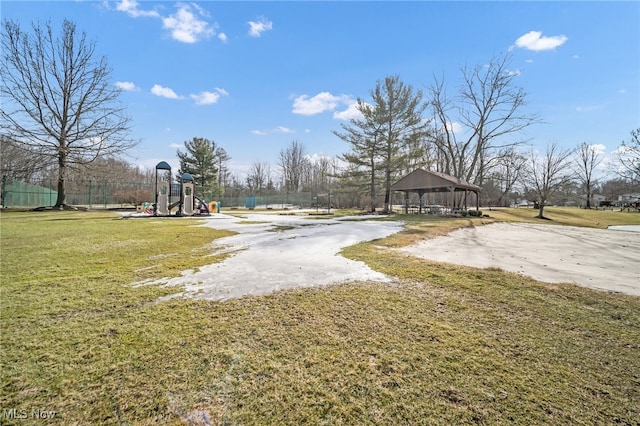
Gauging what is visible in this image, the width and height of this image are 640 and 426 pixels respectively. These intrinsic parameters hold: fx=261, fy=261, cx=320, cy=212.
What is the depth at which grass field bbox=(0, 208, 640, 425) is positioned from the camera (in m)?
1.46

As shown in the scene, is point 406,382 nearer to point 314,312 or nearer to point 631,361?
point 314,312

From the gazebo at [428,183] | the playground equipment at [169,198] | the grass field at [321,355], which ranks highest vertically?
the gazebo at [428,183]

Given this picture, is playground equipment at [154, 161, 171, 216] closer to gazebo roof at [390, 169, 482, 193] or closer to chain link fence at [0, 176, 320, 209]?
chain link fence at [0, 176, 320, 209]

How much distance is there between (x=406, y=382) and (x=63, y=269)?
5.09m

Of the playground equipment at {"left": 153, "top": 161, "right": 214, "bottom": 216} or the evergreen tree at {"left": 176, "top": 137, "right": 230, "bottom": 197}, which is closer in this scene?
the playground equipment at {"left": 153, "top": 161, "right": 214, "bottom": 216}

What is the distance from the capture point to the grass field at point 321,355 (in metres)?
1.46

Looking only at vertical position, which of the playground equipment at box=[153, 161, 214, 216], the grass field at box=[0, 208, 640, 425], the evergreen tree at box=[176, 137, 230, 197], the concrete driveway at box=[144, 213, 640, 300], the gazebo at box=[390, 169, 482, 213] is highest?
the evergreen tree at box=[176, 137, 230, 197]

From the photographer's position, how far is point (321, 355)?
6.50 feet

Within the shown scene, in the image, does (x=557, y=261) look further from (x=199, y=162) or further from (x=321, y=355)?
(x=199, y=162)

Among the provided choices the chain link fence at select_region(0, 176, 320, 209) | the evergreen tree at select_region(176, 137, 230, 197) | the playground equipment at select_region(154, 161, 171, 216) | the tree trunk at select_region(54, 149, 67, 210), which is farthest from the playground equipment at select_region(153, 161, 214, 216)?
the evergreen tree at select_region(176, 137, 230, 197)

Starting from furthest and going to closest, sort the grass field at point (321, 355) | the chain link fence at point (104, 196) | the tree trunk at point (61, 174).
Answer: the chain link fence at point (104, 196)
the tree trunk at point (61, 174)
the grass field at point (321, 355)

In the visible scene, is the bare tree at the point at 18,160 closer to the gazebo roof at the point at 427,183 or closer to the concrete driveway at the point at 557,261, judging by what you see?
the concrete driveway at the point at 557,261

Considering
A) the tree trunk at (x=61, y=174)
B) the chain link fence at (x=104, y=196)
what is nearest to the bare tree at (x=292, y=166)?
the chain link fence at (x=104, y=196)

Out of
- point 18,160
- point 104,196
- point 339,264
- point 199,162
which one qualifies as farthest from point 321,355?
point 199,162
